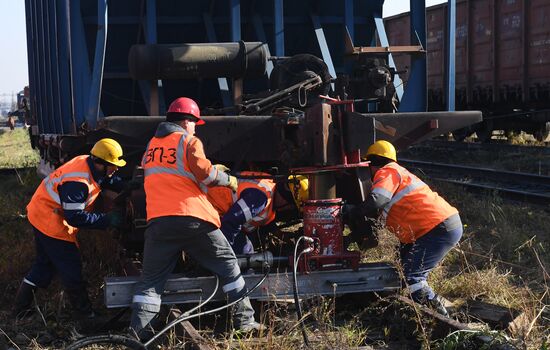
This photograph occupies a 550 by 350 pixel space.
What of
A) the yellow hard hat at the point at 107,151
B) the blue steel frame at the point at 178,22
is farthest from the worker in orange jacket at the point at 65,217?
the blue steel frame at the point at 178,22

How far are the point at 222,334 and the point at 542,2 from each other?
47.7 ft

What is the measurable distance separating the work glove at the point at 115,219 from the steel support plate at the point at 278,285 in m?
0.52

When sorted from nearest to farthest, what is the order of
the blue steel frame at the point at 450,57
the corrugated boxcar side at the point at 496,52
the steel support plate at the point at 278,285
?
the steel support plate at the point at 278,285 < the blue steel frame at the point at 450,57 < the corrugated boxcar side at the point at 496,52

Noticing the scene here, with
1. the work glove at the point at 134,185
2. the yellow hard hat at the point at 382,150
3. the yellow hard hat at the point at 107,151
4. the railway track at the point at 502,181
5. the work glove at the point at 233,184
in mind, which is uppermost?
the yellow hard hat at the point at 107,151

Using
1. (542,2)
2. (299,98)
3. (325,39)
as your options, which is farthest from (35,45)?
(542,2)

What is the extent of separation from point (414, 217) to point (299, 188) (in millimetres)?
905

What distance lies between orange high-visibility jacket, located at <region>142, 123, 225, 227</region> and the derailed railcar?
61cm

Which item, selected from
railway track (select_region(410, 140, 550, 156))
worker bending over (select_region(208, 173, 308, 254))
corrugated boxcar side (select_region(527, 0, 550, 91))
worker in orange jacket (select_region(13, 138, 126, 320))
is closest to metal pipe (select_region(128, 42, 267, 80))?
worker in orange jacket (select_region(13, 138, 126, 320))

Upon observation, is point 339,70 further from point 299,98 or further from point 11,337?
point 11,337

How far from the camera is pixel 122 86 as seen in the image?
777 cm

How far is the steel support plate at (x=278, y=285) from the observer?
4.90 metres

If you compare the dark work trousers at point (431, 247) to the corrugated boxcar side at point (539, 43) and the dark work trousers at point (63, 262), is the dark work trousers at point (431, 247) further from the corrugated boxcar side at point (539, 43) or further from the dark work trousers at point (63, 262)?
the corrugated boxcar side at point (539, 43)

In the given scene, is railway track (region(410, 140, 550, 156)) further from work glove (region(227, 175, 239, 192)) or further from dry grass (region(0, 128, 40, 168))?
work glove (region(227, 175, 239, 192))

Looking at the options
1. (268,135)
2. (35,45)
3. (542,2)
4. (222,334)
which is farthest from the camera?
(542,2)
